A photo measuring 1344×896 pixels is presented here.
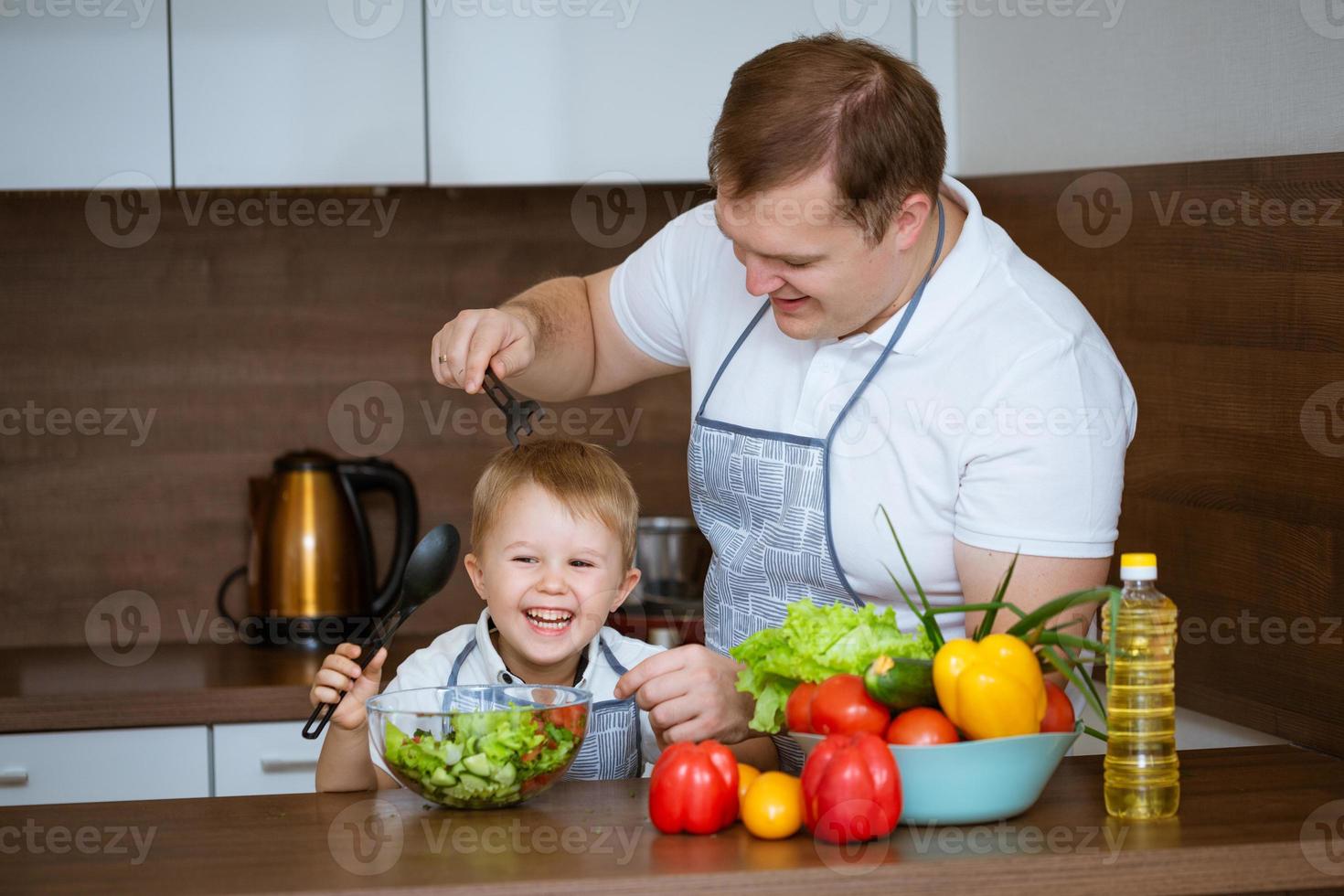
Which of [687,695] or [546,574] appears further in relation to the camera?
[546,574]

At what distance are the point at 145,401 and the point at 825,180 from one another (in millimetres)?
1646

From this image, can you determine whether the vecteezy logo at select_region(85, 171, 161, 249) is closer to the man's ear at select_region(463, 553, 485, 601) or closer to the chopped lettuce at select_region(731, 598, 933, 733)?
the man's ear at select_region(463, 553, 485, 601)

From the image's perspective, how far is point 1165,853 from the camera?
94 centimetres

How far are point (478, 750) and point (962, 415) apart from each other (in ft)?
1.78

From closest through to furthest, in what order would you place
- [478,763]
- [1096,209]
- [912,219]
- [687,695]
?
[478,763], [687,695], [912,219], [1096,209]

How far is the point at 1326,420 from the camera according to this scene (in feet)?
4.47

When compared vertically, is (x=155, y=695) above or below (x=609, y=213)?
below

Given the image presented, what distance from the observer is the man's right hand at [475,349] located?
1373mm

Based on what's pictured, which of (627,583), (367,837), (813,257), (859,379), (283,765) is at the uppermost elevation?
(813,257)

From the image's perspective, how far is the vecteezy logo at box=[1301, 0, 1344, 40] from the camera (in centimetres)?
135

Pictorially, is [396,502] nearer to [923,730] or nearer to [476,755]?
[476,755]

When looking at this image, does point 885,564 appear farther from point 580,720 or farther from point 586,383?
point 586,383

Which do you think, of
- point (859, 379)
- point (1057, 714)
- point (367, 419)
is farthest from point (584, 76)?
point (1057, 714)

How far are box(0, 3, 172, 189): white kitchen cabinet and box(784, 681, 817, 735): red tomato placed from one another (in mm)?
1494
